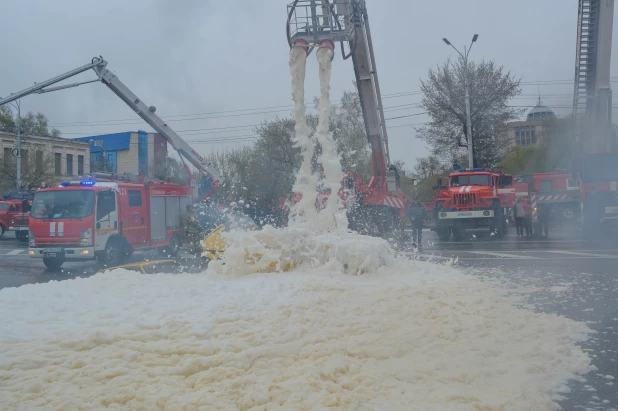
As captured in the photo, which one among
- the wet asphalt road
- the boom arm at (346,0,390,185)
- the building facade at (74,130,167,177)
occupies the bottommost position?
the wet asphalt road

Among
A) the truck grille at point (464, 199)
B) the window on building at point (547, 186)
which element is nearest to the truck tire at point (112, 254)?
the truck grille at point (464, 199)

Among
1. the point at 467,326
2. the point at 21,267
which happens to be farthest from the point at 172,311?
the point at 21,267

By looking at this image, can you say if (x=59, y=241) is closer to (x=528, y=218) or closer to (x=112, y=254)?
(x=112, y=254)

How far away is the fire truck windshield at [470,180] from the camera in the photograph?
73.9 feet

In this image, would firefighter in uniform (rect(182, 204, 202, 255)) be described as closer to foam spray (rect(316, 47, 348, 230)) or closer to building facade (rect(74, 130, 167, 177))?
foam spray (rect(316, 47, 348, 230))

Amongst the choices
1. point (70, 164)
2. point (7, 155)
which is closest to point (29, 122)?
point (70, 164)

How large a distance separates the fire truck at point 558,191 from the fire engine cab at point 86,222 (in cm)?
1893

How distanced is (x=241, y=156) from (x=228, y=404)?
110 feet

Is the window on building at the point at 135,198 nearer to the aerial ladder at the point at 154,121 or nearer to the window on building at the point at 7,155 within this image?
the aerial ladder at the point at 154,121

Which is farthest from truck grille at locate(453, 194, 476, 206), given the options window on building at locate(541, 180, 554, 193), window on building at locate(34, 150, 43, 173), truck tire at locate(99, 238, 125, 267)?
window on building at locate(34, 150, 43, 173)

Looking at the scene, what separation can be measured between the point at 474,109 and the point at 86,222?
2673 centimetres

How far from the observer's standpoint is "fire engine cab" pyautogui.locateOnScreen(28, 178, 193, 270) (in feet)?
51.4

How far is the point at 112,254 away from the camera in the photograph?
16.5 metres

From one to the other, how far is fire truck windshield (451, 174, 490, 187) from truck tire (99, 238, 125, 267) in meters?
13.3
